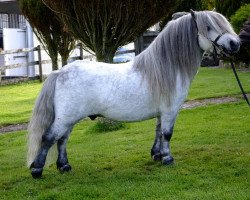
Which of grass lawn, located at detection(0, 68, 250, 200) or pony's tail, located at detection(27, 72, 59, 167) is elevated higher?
pony's tail, located at detection(27, 72, 59, 167)

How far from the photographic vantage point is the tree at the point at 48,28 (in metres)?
16.3

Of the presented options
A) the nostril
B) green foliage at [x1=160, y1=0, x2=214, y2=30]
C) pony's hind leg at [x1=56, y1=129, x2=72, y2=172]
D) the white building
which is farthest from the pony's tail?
green foliage at [x1=160, y1=0, x2=214, y2=30]

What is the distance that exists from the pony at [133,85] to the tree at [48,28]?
9922mm

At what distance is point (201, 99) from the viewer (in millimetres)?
12133

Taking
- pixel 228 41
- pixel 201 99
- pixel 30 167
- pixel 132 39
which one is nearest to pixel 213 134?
pixel 132 39

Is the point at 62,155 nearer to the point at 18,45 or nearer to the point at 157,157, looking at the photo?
the point at 157,157

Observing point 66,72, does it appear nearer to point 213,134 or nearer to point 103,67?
point 103,67

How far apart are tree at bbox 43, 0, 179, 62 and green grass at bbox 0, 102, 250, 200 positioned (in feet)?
5.25

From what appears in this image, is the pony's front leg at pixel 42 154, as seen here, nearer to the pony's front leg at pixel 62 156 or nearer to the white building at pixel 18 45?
the pony's front leg at pixel 62 156

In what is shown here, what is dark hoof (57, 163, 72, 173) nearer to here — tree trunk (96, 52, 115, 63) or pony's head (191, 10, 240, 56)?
pony's head (191, 10, 240, 56)

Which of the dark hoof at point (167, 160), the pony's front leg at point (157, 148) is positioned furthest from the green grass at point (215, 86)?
the dark hoof at point (167, 160)

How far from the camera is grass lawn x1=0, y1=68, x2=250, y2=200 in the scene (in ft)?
16.6

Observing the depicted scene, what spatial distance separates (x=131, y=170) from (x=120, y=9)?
308 centimetres

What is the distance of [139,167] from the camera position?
6.11m
